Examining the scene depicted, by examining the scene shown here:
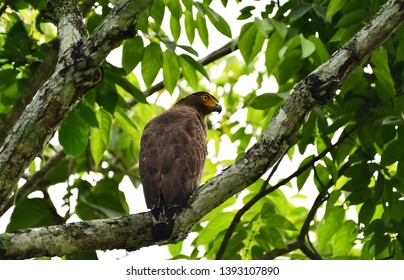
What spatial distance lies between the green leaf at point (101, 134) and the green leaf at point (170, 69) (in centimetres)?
53

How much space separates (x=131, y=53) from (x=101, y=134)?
75cm

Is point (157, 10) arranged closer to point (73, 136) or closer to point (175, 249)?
point (73, 136)

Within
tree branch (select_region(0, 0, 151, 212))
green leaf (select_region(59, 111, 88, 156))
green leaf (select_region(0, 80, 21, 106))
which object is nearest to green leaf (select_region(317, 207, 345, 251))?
green leaf (select_region(59, 111, 88, 156))

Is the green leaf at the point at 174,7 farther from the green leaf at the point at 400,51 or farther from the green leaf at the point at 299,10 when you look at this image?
the green leaf at the point at 400,51

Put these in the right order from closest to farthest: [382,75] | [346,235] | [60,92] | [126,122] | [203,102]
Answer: [60,92] → [382,75] → [346,235] → [126,122] → [203,102]

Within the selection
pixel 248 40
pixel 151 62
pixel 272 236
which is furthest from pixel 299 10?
pixel 272 236

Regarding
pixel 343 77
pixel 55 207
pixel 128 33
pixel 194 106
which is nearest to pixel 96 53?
pixel 128 33

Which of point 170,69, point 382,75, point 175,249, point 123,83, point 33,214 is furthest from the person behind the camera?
point 175,249

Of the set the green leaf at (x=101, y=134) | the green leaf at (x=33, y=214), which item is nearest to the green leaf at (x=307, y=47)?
the green leaf at (x=101, y=134)

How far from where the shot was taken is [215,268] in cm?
491

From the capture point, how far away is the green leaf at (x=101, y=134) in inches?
220

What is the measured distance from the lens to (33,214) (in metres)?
5.56

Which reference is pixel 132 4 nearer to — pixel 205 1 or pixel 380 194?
pixel 205 1

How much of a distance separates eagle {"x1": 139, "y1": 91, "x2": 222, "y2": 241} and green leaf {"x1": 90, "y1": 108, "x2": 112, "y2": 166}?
0.29 meters
